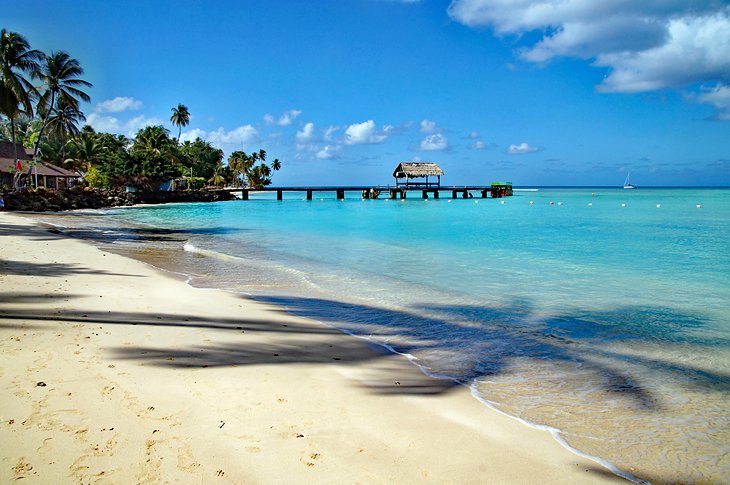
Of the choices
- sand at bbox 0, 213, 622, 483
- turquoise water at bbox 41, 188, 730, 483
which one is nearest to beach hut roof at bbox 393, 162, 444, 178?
turquoise water at bbox 41, 188, 730, 483

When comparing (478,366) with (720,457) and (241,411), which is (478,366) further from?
(241,411)

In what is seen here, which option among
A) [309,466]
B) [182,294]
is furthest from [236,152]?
[309,466]

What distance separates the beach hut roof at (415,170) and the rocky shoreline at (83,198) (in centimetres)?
2808

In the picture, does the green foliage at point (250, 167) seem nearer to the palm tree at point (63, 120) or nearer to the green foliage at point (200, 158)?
the green foliage at point (200, 158)

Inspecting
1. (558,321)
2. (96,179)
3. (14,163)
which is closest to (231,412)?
(558,321)

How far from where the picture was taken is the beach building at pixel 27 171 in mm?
40250

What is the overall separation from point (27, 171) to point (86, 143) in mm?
17479

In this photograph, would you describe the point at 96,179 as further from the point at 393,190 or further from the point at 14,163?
the point at 393,190

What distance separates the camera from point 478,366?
517 cm

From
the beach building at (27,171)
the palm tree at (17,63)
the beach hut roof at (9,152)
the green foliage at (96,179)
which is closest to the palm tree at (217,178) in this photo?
the beach building at (27,171)

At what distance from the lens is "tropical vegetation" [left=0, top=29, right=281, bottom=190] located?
3306cm

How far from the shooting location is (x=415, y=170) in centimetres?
6488

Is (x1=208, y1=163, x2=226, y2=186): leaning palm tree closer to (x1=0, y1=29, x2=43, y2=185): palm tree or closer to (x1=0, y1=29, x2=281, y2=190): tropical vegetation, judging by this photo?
(x1=0, y1=29, x2=281, y2=190): tropical vegetation

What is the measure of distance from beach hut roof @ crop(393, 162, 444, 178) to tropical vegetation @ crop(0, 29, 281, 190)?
29.8 meters
